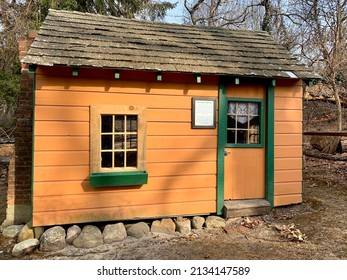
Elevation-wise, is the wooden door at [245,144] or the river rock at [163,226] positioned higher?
the wooden door at [245,144]

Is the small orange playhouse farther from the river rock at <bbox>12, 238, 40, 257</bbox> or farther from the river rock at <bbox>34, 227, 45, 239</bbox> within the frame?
the river rock at <bbox>12, 238, 40, 257</bbox>

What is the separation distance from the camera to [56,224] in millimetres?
4551

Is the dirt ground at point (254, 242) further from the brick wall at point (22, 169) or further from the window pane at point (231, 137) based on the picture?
the window pane at point (231, 137)

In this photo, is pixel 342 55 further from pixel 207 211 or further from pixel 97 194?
pixel 97 194

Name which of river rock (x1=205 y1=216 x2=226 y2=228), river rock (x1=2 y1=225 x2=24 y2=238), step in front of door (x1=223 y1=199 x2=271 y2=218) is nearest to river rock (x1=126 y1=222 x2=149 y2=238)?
river rock (x1=205 y1=216 x2=226 y2=228)

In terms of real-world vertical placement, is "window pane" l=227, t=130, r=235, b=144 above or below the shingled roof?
below

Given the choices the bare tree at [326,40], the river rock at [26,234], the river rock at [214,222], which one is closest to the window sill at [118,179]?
the river rock at [26,234]

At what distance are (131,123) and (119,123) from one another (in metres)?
0.21

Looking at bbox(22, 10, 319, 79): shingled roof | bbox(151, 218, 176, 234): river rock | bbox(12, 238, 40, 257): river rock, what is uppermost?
bbox(22, 10, 319, 79): shingled roof

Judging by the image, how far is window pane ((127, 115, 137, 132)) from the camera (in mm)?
4895

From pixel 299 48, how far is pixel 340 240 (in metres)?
13.3

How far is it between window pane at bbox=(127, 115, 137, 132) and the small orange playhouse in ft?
0.06

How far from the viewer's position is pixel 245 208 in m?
5.17

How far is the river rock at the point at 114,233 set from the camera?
14.6ft
